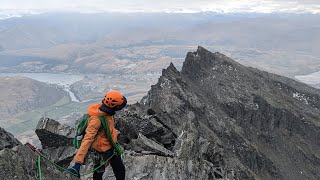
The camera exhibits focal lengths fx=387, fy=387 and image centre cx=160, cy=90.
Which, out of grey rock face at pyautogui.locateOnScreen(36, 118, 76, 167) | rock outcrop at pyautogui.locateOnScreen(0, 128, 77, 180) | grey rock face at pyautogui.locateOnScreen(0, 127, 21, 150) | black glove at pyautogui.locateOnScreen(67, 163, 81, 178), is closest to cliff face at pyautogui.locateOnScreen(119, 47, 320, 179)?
grey rock face at pyautogui.locateOnScreen(36, 118, 76, 167)

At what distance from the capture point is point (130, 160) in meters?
28.2

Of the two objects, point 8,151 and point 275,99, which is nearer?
point 8,151

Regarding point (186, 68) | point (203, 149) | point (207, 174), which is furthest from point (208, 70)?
point (207, 174)

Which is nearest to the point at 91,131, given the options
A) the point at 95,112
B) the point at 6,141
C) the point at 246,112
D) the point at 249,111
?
the point at 95,112

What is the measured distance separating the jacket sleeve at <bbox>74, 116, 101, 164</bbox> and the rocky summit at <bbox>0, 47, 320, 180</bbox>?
14086mm

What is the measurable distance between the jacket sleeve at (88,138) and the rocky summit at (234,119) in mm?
14086

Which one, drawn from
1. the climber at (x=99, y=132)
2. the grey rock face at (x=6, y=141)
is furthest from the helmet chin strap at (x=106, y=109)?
the grey rock face at (x=6, y=141)

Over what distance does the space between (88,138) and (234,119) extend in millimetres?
101154

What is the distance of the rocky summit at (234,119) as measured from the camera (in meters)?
39.5

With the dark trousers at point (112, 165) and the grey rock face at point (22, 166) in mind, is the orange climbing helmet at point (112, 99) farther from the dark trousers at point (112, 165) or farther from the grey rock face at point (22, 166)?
the grey rock face at point (22, 166)

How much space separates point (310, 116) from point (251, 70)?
2791 centimetres

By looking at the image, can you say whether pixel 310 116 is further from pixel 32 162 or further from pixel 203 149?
pixel 32 162

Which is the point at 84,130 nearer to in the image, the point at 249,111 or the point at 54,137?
the point at 54,137

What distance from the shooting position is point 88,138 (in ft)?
68.9
